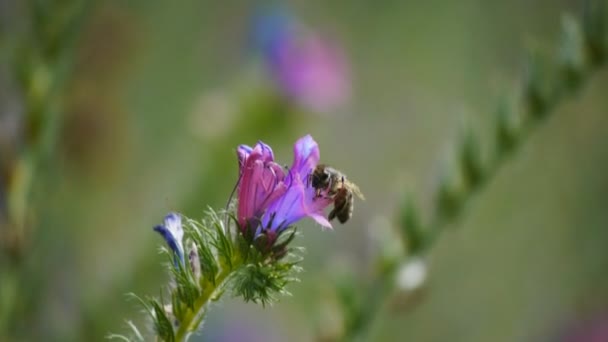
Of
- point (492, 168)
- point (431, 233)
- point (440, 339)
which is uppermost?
point (440, 339)

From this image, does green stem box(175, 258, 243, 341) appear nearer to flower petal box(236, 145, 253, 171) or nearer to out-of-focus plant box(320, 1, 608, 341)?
flower petal box(236, 145, 253, 171)

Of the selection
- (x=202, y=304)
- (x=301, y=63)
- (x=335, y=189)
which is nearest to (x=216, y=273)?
(x=202, y=304)

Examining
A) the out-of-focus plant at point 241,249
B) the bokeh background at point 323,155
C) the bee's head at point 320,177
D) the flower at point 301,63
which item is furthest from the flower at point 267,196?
the flower at point 301,63

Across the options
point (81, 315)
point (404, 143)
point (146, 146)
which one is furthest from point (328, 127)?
point (81, 315)

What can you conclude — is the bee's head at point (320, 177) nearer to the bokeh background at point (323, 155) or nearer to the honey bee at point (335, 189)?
the honey bee at point (335, 189)

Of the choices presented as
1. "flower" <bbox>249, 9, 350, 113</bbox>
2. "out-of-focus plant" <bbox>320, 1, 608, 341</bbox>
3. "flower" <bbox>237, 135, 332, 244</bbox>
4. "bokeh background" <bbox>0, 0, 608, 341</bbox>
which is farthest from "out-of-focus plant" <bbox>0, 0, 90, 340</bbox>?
"flower" <bbox>249, 9, 350, 113</bbox>

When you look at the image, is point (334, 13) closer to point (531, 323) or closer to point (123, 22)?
point (123, 22)
